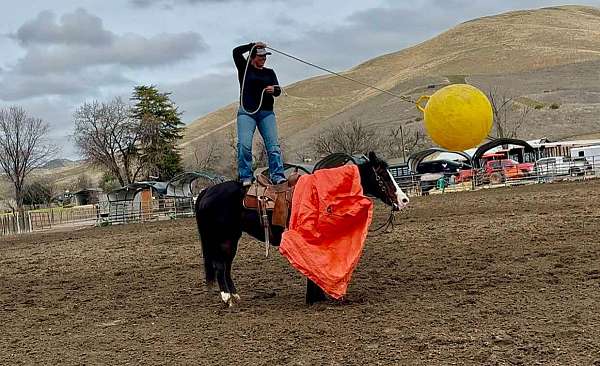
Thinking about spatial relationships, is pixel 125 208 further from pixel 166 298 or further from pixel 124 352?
pixel 124 352

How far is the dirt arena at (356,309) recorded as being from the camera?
5.42 metres

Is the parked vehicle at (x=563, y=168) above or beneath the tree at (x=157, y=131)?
beneath

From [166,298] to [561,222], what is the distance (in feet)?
28.9

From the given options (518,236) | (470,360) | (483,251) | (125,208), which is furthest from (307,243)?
(125,208)

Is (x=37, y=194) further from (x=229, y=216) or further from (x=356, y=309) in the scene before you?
(x=356, y=309)

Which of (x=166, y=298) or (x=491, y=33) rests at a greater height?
(x=491, y=33)

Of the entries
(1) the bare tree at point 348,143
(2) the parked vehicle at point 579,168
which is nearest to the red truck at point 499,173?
(2) the parked vehicle at point 579,168

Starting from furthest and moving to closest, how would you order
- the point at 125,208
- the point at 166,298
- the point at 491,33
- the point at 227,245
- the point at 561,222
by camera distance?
the point at 491,33, the point at 125,208, the point at 561,222, the point at 166,298, the point at 227,245

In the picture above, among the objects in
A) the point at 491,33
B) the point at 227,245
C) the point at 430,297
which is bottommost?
the point at 430,297

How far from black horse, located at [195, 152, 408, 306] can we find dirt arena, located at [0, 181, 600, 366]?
1.36ft

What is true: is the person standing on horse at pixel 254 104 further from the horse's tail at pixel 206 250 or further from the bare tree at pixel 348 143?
the bare tree at pixel 348 143

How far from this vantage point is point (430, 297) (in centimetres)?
743

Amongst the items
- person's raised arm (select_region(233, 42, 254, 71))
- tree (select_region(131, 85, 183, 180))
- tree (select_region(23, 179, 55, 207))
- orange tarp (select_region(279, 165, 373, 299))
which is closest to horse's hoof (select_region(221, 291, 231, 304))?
orange tarp (select_region(279, 165, 373, 299))

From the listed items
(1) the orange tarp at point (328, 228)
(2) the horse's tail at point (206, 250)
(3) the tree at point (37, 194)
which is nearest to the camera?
(1) the orange tarp at point (328, 228)
